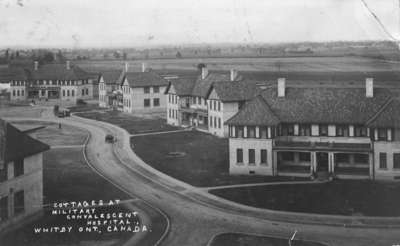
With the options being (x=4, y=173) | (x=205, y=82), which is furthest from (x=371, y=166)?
(x=205, y=82)

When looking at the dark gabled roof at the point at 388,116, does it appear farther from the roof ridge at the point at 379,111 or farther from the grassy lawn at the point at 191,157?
the grassy lawn at the point at 191,157

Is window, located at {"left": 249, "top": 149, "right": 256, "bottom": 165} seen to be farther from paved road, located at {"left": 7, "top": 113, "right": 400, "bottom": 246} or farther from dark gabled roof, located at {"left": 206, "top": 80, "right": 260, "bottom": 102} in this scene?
dark gabled roof, located at {"left": 206, "top": 80, "right": 260, "bottom": 102}

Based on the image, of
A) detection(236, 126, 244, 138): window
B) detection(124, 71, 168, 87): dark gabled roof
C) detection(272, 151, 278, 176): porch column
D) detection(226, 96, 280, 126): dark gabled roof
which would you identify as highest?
detection(124, 71, 168, 87): dark gabled roof

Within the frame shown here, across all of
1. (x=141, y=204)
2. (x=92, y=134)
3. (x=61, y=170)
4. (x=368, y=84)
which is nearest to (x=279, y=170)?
(x=368, y=84)

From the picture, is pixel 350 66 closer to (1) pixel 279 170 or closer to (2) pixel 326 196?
(1) pixel 279 170

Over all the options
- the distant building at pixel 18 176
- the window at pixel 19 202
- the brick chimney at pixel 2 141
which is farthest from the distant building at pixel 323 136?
the brick chimney at pixel 2 141

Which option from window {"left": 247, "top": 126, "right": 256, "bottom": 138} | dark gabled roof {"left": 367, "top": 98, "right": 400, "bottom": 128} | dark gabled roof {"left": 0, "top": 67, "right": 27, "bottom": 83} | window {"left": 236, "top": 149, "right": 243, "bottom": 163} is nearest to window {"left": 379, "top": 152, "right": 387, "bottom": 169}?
dark gabled roof {"left": 367, "top": 98, "right": 400, "bottom": 128}
